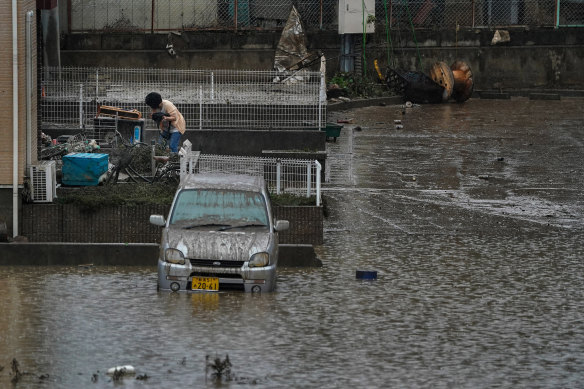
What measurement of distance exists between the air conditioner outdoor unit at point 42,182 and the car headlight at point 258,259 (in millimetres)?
4551

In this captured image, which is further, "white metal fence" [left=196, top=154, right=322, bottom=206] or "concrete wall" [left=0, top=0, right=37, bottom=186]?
"white metal fence" [left=196, top=154, right=322, bottom=206]

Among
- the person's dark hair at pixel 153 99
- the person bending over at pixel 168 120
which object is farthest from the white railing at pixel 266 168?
the person's dark hair at pixel 153 99

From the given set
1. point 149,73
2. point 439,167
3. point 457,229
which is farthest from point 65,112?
point 457,229

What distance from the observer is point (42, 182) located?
1798cm

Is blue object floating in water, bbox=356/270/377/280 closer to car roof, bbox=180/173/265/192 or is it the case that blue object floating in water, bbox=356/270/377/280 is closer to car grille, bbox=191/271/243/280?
car roof, bbox=180/173/265/192

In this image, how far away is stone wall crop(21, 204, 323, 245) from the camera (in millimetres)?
17922

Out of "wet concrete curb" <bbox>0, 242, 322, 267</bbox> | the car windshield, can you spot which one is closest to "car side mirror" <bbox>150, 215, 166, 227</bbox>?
the car windshield

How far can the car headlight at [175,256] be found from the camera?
1465cm

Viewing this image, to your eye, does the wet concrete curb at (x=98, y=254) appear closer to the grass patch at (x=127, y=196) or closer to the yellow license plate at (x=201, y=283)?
the grass patch at (x=127, y=196)

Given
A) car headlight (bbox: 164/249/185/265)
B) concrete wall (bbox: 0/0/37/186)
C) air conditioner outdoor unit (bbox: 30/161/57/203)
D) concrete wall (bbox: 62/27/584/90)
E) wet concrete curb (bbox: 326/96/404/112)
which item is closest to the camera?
car headlight (bbox: 164/249/185/265)

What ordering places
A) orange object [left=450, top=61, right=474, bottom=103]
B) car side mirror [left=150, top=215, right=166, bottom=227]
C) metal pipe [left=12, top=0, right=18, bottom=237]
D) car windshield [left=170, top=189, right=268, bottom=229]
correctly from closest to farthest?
car side mirror [left=150, top=215, right=166, bottom=227]
car windshield [left=170, top=189, right=268, bottom=229]
metal pipe [left=12, top=0, right=18, bottom=237]
orange object [left=450, top=61, right=474, bottom=103]

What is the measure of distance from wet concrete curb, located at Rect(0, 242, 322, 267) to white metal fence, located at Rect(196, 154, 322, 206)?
2.46 m

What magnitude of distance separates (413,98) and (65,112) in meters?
14.0

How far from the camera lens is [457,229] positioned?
64.6 feet
